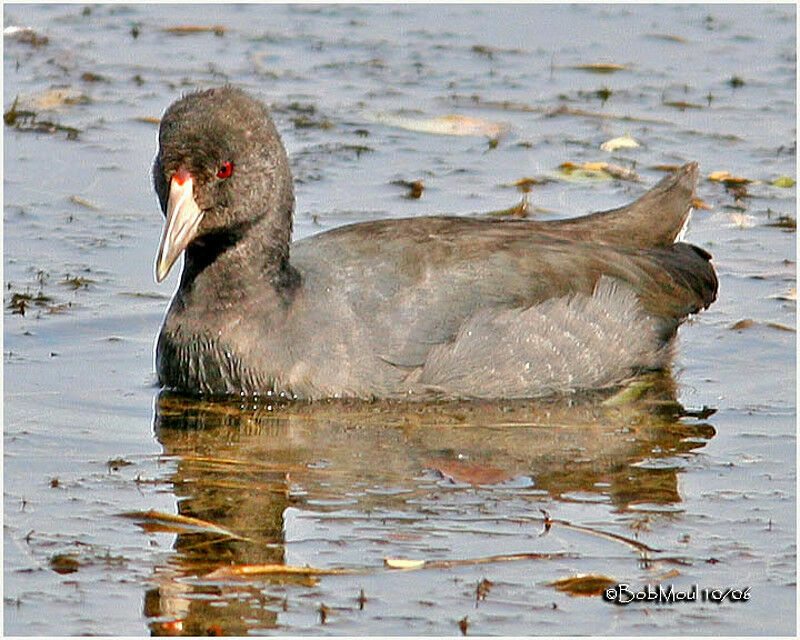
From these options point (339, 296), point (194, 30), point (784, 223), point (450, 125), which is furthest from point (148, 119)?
point (339, 296)

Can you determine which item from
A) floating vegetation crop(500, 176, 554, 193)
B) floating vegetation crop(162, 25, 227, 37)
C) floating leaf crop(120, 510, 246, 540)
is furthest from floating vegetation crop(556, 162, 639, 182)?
floating leaf crop(120, 510, 246, 540)

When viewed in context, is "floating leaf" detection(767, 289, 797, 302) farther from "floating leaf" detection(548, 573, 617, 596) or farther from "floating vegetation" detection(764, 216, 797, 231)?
"floating leaf" detection(548, 573, 617, 596)

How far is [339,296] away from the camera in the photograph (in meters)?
7.68

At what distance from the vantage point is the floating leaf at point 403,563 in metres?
5.85

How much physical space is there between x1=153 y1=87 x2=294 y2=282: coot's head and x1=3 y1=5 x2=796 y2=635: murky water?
0.77 m

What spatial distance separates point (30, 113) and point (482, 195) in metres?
3.11

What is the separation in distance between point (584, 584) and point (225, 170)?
2.52 metres

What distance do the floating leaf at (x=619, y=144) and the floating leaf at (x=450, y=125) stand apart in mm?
717

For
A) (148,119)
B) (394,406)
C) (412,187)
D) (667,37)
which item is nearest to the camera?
(394,406)

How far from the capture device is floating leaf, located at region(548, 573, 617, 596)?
5734 millimetres

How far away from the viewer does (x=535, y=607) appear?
18.3ft

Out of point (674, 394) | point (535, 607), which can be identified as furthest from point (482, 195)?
point (535, 607)

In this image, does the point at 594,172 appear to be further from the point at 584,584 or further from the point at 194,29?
the point at 584,584

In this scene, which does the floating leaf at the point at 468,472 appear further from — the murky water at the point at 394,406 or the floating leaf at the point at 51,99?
the floating leaf at the point at 51,99
